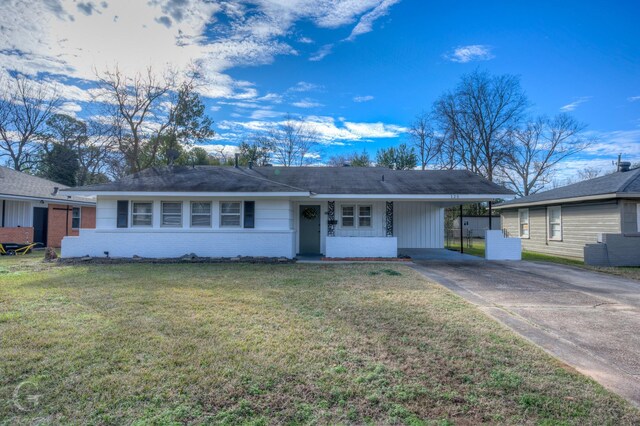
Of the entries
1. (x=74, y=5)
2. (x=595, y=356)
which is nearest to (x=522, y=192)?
(x=595, y=356)

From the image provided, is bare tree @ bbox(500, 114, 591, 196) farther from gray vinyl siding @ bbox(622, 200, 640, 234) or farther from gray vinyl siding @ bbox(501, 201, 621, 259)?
A: gray vinyl siding @ bbox(622, 200, 640, 234)

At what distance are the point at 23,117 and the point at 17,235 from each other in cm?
1761

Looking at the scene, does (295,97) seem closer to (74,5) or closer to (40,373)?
(74,5)

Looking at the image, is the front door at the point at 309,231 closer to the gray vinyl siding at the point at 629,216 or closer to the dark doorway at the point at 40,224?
the gray vinyl siding at the point at 629,216

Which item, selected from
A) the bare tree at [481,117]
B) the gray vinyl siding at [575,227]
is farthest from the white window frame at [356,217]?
the bare tree at [481,117]

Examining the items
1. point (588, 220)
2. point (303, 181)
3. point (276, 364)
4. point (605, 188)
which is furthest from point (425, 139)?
point (276, 364)

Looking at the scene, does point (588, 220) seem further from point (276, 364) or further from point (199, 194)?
point (276, 364)

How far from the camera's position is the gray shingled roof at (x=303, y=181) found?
12234 mm

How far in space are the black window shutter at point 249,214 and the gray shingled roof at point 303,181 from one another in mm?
646

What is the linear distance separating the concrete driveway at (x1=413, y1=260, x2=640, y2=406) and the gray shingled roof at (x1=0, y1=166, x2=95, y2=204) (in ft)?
55.8

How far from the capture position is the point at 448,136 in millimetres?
32656

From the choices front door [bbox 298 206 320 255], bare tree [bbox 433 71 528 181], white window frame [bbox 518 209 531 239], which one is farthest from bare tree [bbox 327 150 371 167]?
front door [bbox 298 206 320 255]

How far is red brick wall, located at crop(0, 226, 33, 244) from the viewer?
1492cm

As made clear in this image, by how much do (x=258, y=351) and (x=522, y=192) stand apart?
36.7 metres
